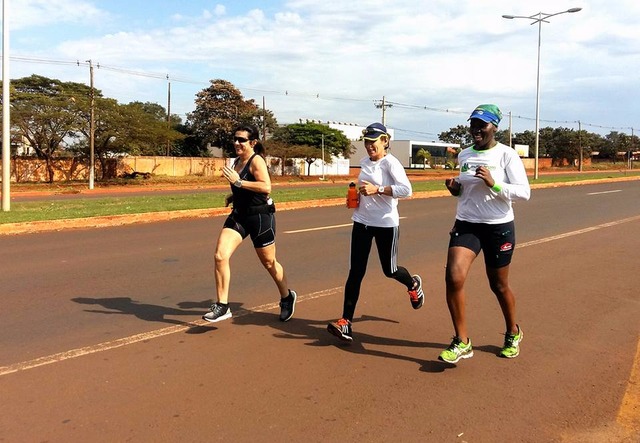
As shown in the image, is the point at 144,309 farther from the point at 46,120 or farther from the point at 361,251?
the point at 46,120

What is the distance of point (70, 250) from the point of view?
9.27 meters

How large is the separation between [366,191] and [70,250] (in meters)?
6.57

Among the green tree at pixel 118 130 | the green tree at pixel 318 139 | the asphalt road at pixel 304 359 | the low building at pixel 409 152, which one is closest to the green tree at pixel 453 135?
the low building at pixel 409 152

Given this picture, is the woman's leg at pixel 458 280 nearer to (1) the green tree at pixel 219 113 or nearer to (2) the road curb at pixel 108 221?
(2) the road curb at pixel 108 221

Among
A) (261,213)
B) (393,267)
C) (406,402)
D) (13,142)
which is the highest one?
(13,142)

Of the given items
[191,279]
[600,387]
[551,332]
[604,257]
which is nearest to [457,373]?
[600,387]

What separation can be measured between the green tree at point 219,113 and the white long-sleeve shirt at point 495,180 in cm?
5512

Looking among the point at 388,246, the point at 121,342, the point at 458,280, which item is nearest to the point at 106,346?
the point at 121,342

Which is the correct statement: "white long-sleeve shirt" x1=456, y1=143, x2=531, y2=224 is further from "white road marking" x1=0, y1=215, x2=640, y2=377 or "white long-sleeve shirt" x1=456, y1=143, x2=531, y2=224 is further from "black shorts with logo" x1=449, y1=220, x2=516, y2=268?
"white road marking" x1=0, y1=215, x2=640, y2=377

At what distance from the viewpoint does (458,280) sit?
3977 mm

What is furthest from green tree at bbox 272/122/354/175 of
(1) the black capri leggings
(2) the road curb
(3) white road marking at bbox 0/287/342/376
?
(1) the black capri leggings

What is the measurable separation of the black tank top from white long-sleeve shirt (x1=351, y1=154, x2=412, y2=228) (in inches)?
35.3

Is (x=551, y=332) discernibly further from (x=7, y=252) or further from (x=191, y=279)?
(x=7, y=252)

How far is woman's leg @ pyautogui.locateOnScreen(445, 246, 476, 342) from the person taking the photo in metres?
3.98
